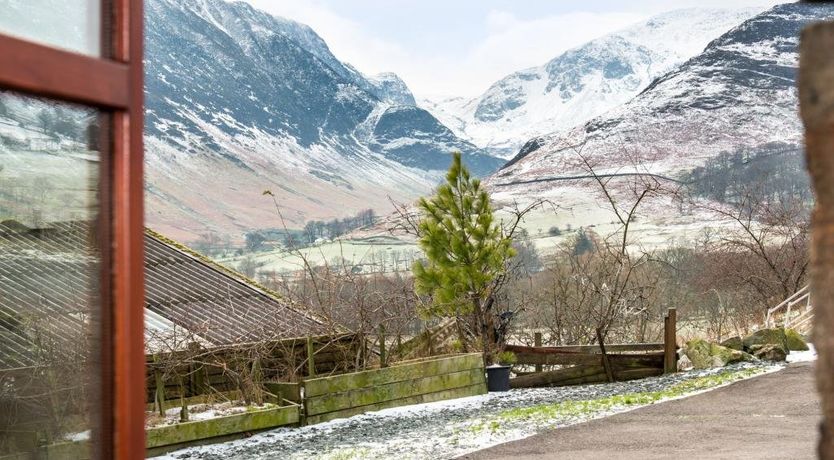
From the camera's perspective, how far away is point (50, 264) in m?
1.49

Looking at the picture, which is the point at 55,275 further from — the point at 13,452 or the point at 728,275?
the point at 728,275

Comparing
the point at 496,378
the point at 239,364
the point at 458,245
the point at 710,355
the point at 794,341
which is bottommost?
the point at 496,378

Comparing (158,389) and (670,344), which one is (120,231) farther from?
(670,344)

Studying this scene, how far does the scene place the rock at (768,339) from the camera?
36.8ft

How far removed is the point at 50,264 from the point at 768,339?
11.1 metres

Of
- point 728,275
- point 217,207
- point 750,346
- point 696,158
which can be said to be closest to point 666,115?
point 696,158

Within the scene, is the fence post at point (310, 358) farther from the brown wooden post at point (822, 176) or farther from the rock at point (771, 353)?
the brown wooden post at point (822, 176)

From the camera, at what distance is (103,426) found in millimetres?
1316

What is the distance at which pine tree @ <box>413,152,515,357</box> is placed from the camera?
11961 mm

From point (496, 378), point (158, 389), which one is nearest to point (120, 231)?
point (158, 389)

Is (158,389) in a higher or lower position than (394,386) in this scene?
higher

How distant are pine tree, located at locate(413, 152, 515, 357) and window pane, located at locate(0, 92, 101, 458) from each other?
10341mm

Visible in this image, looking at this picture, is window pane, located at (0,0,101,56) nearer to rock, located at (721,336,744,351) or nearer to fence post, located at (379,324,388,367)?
fence post, located at (379,324,388,367)

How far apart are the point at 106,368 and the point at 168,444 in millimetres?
7083
